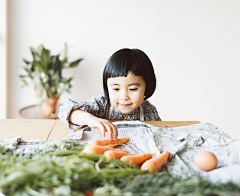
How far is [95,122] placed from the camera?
3.07 ft

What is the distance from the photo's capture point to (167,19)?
2.66 meters

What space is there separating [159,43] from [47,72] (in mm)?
1338

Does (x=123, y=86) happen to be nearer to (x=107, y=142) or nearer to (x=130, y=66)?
(x=130, y=66)

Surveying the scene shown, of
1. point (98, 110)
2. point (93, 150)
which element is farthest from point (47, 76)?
point (93, 150)

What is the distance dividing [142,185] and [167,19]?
2.48m

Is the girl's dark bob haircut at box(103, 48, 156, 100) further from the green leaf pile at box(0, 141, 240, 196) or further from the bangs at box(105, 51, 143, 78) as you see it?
the green leaf pile at box(0, 141, 240, 196)

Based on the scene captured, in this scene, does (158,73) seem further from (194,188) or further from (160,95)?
(194,188)

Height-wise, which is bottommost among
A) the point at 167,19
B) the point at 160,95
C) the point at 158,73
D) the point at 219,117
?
the point at 219,117

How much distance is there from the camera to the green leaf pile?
1.49ft

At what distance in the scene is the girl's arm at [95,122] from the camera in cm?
85

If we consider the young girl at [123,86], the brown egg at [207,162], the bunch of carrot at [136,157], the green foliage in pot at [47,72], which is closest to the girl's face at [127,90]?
the young girl at [123,86]

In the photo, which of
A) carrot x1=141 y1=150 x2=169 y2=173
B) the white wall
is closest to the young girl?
carrot x1=141 y1=150 x2=169 y2=173

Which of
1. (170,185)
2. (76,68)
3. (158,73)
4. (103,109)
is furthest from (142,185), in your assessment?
(158,73)

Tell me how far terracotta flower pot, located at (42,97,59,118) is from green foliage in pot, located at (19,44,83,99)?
0.05 meters
